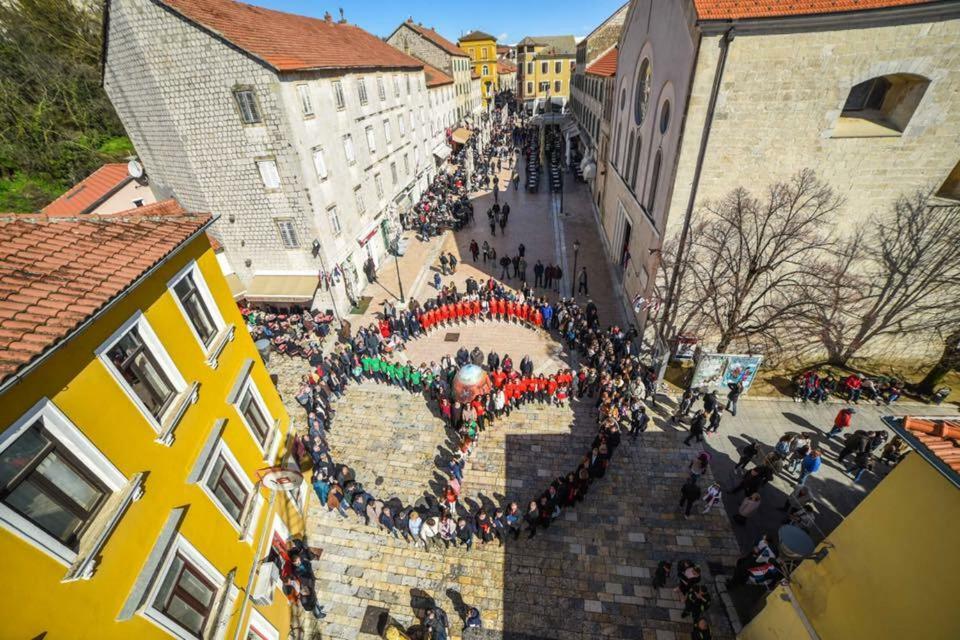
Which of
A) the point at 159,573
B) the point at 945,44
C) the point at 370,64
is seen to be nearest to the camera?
the point at 159,573

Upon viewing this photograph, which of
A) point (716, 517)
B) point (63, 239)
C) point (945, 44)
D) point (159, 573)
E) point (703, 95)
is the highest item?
point (945, 44)

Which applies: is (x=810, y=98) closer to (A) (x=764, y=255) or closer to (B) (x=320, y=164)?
(A) (x=764, y=255)

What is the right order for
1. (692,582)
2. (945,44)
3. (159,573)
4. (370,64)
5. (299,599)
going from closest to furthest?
(159,573), (692,582), (299,599), (945,44), (370,64)

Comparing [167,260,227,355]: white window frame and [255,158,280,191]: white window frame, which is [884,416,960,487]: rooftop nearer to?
[167,260,227,355]: white window frame

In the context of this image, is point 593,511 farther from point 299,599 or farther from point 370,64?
point 370,64

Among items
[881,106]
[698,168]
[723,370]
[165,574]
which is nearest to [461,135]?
[698,168]

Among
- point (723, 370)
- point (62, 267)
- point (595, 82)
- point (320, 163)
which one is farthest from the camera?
point (595, 82)

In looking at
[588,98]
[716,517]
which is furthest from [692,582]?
[588,98]
